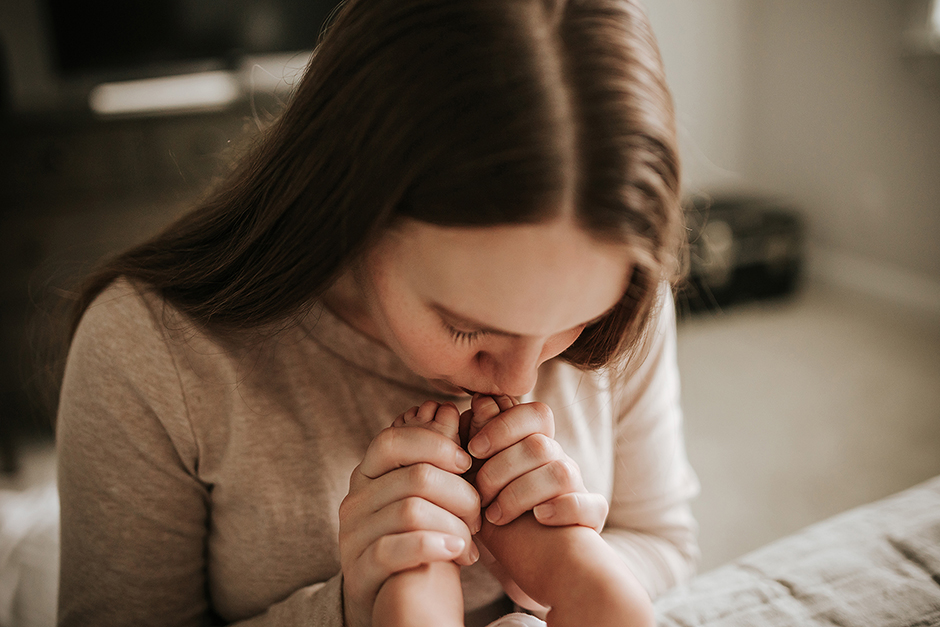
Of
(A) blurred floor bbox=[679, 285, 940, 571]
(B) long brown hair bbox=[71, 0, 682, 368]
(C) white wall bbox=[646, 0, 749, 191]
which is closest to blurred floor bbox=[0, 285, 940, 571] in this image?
(A) blurred floor bbox=[679, 285, 940, 571]

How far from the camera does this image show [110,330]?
63 cm

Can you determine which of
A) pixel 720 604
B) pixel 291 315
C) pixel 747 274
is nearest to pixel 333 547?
pixel 291 315

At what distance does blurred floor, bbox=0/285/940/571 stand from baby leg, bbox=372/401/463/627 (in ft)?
4.31

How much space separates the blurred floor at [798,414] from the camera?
6.04 feet

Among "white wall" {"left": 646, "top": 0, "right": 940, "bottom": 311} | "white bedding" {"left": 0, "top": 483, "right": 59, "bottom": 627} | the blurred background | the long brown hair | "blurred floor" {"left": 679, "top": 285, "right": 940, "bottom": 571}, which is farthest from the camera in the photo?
"white wall" {"left": 646, "top": 0, "right": 940, "bottom": 311}

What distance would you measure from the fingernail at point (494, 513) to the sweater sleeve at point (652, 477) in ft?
0.79

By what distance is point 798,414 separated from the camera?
7.22 feet

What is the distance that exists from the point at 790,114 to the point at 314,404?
3242 mm

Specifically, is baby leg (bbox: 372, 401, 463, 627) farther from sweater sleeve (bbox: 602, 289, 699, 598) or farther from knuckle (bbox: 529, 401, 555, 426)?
sweater sleeve (bbox: 602, 289, 699, 598)

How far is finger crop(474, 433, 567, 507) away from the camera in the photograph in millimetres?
588

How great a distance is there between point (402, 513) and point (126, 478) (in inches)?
11.3

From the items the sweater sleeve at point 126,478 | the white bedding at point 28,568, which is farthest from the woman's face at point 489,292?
the white bedding at point 28,568

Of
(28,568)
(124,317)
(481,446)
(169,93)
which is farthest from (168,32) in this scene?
(481,446)

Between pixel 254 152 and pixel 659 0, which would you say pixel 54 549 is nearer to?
pixel 254 152
